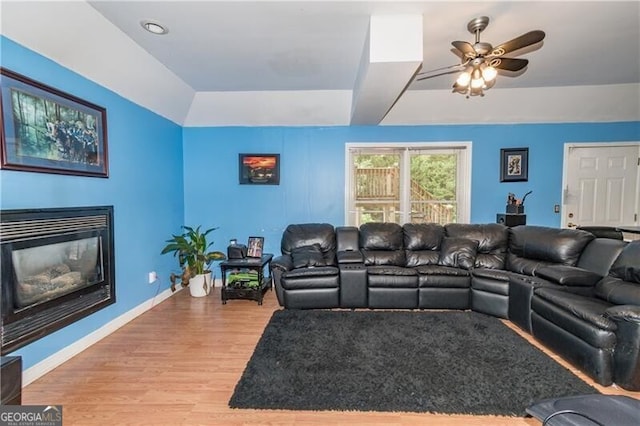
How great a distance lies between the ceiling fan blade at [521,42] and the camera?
2041 mm

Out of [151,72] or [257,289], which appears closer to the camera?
[151,72]

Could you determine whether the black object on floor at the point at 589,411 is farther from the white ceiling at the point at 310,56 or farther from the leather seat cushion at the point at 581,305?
the white ceiling at the point at 310,56

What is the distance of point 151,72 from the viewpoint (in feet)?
10.6

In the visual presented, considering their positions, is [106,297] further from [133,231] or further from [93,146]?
[93,146]

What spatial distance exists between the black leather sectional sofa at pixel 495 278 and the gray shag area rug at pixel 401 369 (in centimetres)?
26

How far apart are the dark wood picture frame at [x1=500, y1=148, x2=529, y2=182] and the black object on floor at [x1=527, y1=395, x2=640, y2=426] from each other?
360 centimetres

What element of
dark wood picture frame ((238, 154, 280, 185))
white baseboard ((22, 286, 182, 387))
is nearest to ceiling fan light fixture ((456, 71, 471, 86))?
dark wood picture frame ((238, 154, 280, 185))

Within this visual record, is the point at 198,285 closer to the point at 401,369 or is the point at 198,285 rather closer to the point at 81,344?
the point at 81,344

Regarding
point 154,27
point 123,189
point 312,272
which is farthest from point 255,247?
point 154,27

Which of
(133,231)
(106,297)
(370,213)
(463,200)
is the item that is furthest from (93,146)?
(463,200)

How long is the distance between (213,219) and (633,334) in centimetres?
476

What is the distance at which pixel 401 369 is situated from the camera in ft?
7.48

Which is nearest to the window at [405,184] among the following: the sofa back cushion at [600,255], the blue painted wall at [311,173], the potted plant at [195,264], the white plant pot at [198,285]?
the blue painted wall at [311,173]

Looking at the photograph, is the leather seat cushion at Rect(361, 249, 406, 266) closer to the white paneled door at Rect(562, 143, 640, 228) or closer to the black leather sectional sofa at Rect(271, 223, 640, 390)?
the black leather sectional sofa at Rect(271, 223, 640, 390)
